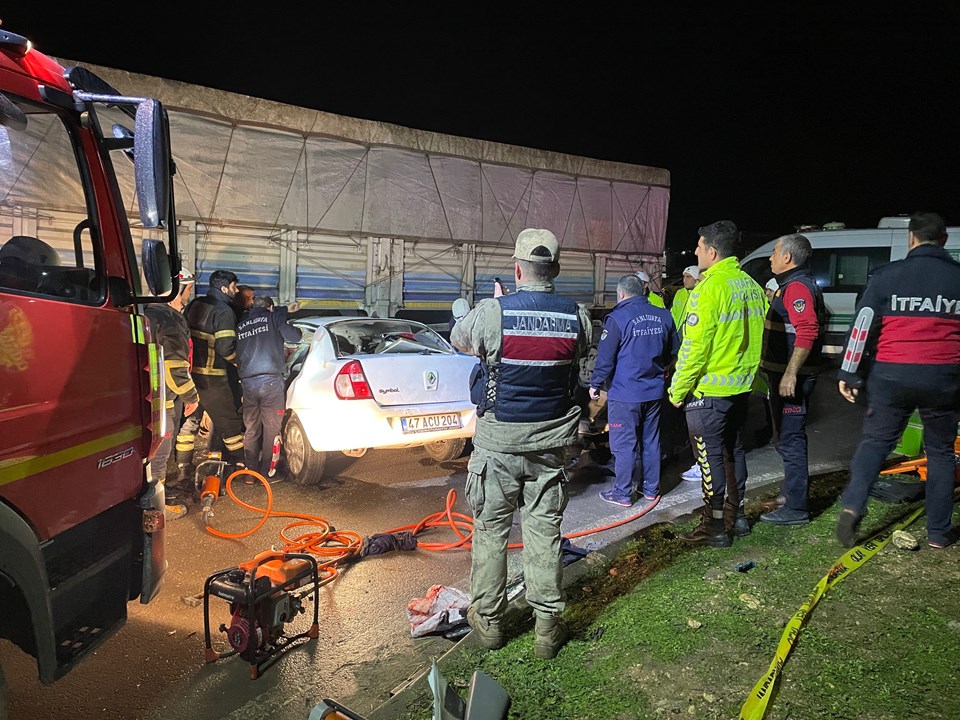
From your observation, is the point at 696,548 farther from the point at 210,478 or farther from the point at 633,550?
the point at 210,478

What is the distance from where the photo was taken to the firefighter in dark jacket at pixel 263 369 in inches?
214

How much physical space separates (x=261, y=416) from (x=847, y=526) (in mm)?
4549

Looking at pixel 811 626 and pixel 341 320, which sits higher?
pixel 341 320

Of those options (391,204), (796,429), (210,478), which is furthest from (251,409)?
(391,204)

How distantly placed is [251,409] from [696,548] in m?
3.85

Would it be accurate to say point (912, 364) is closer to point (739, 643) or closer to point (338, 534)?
point (739, 643)

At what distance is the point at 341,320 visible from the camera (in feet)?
19.7

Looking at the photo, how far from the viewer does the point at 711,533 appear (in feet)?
12.9

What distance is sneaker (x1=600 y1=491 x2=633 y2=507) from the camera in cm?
505

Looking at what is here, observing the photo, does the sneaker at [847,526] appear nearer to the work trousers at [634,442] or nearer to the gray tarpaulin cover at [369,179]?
the work trousers at [634,442]

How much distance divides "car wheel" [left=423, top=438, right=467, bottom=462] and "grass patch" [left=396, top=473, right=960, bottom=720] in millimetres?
2546

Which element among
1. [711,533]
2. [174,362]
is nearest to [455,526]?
[711,533]

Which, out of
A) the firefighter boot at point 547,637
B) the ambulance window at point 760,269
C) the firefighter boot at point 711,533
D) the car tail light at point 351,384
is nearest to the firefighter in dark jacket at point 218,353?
the car tail light at point 351,384

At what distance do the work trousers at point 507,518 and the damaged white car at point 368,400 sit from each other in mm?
2357
